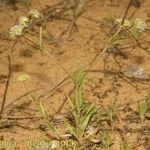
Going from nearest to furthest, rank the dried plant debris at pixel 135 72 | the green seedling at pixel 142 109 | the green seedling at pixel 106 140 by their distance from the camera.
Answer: the green seedling at pixel 106 140 → the green seedling at pixel 142 109 → the dried plant debris at pixel 135 72

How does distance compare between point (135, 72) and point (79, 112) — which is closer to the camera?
point (79, 112)

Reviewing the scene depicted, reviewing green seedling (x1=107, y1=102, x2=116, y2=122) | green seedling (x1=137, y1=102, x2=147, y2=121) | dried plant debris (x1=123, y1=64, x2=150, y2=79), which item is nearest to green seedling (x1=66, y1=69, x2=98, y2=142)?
green seedling (x1=107, y1=102, x2=116, y2=122)

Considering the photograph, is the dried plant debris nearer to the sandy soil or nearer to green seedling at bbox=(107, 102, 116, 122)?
the sandy soil

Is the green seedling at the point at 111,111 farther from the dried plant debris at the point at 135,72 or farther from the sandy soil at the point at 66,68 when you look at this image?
the dried plant debris at the point at 135,72

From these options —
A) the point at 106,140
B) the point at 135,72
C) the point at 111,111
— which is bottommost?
the point at 106,140

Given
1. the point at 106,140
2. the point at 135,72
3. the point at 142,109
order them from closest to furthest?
1. the point at 106,140
2. the point at 142,109
3. the point at 135,72

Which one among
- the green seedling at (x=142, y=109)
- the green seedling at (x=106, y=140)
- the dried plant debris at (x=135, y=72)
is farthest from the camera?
the dried plant debris at (x=135, y=72)

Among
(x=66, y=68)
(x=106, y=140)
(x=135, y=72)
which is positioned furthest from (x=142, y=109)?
(x=66, y=68)

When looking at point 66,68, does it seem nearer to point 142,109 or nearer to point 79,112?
point 79,112

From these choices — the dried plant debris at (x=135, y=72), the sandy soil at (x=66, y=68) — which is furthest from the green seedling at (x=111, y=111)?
the dried plant debris at (x=135, y=72)

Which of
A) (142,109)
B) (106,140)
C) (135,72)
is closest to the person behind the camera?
(106,140)

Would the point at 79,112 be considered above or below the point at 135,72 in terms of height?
below

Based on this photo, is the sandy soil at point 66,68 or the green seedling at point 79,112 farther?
the sandy soil at point 66,68
